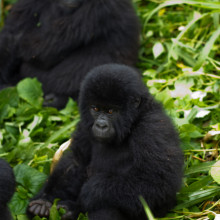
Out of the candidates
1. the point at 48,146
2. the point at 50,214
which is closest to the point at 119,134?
the point at 50,214

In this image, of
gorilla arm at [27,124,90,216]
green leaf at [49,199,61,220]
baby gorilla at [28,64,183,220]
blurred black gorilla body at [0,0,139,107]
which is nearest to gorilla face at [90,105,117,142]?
baby gorilla at [28,64,183,220]

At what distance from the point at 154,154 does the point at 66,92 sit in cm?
269

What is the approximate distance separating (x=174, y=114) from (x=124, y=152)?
111 cm

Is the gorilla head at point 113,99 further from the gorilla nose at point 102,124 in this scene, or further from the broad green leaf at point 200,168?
the broad green leaf at point 200,168

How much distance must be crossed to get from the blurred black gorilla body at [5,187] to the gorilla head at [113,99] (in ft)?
2.59

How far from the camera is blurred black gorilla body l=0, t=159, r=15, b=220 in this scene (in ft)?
11.3

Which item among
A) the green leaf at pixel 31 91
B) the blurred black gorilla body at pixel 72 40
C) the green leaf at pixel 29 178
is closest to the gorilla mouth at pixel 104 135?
the green leaf at pixel 29 178

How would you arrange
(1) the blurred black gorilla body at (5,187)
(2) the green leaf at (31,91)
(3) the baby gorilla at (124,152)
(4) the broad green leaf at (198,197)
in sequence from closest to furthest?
(1) the blurred black gorilla body at (5,187)
(3) the baby gorilla at (124,152)
(4) the broad green leaf at (198,197)
(2) the green leaf at (31,91)

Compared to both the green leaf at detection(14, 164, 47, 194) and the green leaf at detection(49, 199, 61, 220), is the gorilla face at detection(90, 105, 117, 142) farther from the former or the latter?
the green leaf at detection(14, 164, 47, 194)

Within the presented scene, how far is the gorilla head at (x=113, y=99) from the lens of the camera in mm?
3885

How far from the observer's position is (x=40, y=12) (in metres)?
6.59

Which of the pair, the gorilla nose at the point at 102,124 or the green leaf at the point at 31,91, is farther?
the green leaf at the point at 31,91

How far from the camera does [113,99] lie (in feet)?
12.8

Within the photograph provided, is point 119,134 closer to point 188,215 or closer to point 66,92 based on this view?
point 188,215
